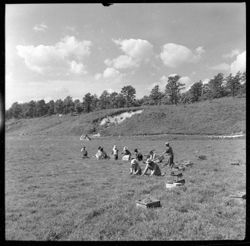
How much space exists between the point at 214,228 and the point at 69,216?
11.9 ft

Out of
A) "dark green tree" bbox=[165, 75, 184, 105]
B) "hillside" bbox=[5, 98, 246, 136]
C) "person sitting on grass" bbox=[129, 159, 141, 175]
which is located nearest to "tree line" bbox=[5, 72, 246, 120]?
"dark green tree" bbox=[165, 75, 184, 105]

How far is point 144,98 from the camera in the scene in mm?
103562

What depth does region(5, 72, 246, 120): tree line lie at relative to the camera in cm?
8000

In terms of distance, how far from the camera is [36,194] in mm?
10273

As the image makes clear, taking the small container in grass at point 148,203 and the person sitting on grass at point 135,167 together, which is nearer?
the small container in grass at point 148,203

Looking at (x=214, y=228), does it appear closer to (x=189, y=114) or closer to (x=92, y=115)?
(x=189, y=114)

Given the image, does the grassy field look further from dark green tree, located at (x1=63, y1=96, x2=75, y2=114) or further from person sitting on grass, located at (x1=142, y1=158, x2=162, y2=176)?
dark green tree, located at (x1=63, y1=96, x2=75, y2=114)

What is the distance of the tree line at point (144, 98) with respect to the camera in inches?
3150

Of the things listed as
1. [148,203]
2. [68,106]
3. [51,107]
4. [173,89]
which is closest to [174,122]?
[173,89]

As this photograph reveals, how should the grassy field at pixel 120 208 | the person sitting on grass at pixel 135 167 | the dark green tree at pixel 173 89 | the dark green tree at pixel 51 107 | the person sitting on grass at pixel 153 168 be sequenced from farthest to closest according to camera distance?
the dark green tree at pixel 51 107 < the dark green tree at pixel 173 89 < the person sitting on grass at pixel 135 167 < the person sitting on grass at pixel 153 168 < the grassy field at pixel 120 208

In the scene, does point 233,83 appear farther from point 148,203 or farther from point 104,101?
point 148,203

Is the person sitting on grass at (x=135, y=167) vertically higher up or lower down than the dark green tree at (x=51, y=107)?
lower down

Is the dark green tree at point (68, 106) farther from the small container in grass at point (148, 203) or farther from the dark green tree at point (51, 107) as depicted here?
the small container in grass at point (148, 203)

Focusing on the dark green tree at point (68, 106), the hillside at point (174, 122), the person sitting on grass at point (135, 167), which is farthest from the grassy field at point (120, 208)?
the dark green tree at point (68, 106)
